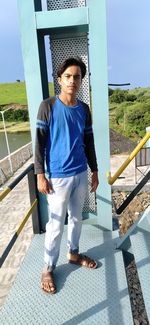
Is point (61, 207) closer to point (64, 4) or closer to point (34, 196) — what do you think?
point (34, 196)

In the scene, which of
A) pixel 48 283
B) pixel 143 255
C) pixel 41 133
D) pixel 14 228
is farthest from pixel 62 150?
pixel 14 228

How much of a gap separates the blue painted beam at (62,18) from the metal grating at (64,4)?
18cm

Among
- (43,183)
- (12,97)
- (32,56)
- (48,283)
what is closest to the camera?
(43,183)

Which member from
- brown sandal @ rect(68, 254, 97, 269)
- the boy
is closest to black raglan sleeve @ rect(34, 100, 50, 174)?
the boy

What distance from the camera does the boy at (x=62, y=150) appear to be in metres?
1.94

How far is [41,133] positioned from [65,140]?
0.17 metres

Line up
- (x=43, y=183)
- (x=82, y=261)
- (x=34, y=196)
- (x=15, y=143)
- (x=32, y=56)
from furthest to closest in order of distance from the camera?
(x=15, y=143), (x=34, y=196), (x=32, y=56), (x=82, y=261), (x=43, y=183)

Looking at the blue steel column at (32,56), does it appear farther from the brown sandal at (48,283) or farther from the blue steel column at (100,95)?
the brown sandal at (48,283)

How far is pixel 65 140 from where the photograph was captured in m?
2.00

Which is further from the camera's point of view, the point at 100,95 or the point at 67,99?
the point at 100,95

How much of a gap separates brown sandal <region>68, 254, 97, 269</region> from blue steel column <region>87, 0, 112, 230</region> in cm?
64

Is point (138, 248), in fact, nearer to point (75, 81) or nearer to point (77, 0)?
point (75, 81)

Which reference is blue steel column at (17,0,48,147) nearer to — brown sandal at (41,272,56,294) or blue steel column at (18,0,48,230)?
blue steel column at (18,0,48,230)

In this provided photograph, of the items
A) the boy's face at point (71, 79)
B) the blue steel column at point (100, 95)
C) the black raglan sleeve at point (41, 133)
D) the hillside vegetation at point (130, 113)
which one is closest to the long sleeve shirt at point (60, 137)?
the black raglan sleeve at point (41, 133)
